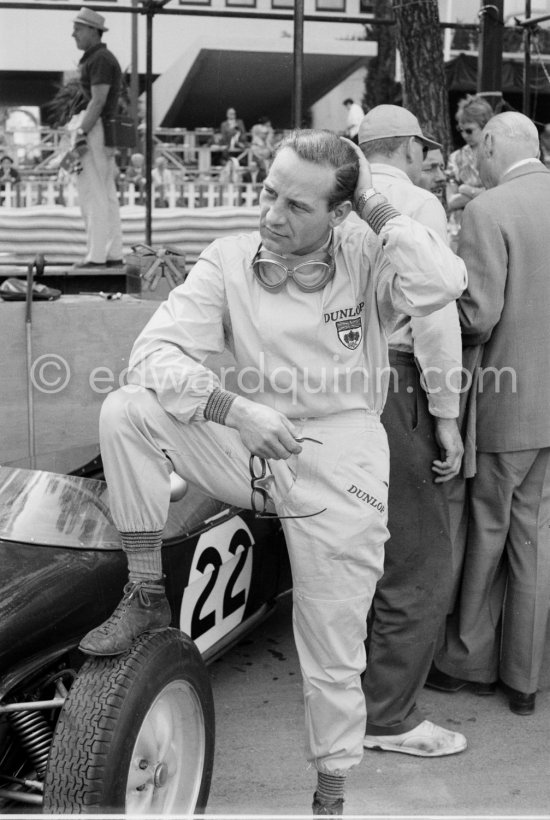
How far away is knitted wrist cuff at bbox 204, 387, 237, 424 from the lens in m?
2.44

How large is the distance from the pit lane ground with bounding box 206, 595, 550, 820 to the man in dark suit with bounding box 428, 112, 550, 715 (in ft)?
0.66

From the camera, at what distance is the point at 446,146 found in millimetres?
6906

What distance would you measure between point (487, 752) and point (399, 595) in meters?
0.57

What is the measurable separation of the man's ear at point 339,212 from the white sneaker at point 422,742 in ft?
5.51

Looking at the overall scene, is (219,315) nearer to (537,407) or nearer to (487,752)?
(537,407)

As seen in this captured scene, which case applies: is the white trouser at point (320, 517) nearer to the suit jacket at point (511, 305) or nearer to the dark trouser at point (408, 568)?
the dark trouser at point (408, 568)

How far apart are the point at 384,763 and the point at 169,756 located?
925mm

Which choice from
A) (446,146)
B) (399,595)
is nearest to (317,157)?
(399,595)

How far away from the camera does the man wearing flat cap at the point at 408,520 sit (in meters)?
3.29

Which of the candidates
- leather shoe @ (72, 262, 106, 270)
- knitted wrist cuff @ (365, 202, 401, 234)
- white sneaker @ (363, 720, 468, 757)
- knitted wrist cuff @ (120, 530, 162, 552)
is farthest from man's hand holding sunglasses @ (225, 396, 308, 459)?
leather shoe @ (72, 262, 106, 270)

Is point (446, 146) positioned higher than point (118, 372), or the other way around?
point (446, 146)

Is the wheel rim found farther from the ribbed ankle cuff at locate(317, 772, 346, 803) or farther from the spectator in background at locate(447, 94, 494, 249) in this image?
the spectator in background at locate(447, 94, 494, 249)

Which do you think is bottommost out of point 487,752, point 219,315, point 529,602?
point 487,752

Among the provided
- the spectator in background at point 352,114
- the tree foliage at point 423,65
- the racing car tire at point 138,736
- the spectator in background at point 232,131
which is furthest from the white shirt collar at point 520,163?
the spectator in background at point 352,114
